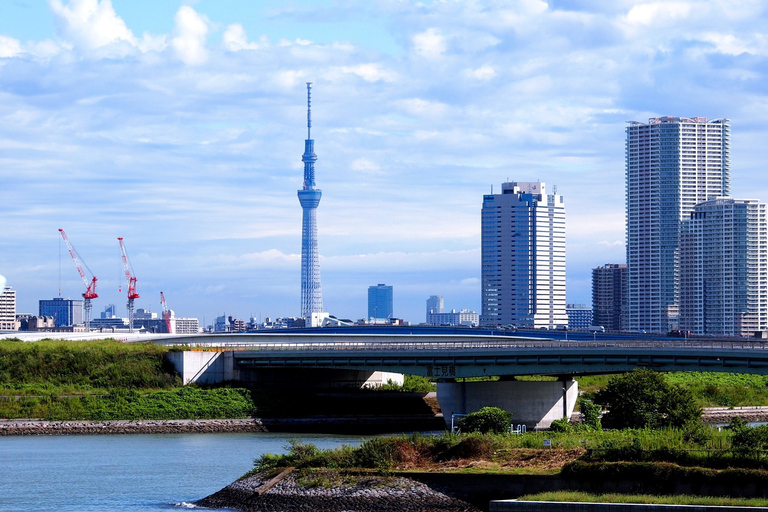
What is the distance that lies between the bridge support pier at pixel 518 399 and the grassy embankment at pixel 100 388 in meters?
18.3

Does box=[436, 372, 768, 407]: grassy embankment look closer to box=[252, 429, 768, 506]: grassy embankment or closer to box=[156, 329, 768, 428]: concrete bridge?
box=[156, 329, 768, 428]: concrete bridge

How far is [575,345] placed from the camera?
308ft

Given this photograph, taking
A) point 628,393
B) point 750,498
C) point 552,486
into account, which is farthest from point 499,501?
point 628,393

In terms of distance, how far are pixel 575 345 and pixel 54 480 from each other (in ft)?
150

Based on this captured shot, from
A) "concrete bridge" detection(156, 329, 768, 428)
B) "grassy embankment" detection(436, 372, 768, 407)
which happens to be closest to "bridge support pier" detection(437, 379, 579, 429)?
"concrete bridge" detection(156, 329, 768, 428)

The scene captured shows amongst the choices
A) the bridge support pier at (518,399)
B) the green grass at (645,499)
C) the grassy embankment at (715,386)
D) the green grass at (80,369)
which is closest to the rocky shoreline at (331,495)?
the green grass at (645,499)

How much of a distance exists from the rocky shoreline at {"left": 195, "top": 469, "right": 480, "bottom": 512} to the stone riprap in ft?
133

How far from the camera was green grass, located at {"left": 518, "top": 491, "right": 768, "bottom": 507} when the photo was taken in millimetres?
42812

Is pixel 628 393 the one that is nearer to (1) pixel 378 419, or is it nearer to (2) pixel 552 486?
(2) pixel 552 486

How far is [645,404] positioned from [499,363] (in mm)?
26938

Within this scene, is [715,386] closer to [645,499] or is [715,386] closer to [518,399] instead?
[518,399]

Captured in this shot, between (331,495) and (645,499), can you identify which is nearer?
(645,499)

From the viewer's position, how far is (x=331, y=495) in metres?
49.2

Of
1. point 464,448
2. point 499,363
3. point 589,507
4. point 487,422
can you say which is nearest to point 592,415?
point 487,422
